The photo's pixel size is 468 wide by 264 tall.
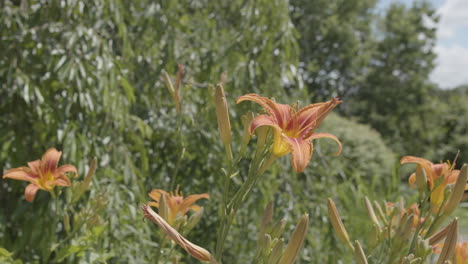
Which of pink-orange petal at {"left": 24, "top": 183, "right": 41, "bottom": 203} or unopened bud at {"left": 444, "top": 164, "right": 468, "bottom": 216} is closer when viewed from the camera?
unopened bud at {"left": 444, "top": 164, "right": 468, "bottom": 216}

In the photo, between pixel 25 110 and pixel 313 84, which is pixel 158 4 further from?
pixel 313 84

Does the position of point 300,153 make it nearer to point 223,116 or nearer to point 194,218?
point 223,116

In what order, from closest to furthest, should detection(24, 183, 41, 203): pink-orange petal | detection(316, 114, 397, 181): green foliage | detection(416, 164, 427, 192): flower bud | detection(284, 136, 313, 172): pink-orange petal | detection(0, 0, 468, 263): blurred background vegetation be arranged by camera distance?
1. detection(284, 136, 313, 172): pink-orange petal
2. detection(416, 164, 427, 192): flower bud
3. detection(24, 183, 41, 203): pink-orange petal
4. detection(0, 0, 468, 263): blurred background vegetation
5. detection(316, 114, 397, 181): green foliage

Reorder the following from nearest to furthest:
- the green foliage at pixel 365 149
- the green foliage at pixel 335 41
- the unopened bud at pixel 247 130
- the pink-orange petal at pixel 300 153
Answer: the pink-orange petal at pixel 300 153 < the unopened bud at pixel 247 130 < the green foliage at pixel 365 149 < the green foliage at pixel 335 41

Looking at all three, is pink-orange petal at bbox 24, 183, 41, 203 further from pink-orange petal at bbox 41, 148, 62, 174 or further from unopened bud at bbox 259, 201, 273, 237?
unopened bud at bbox 259, 201, 273, 237

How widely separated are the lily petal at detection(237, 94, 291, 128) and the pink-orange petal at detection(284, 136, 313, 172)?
5 cm

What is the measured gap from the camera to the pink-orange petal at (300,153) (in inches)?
24.7

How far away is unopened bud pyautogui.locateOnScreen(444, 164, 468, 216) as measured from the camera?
2.64 feet

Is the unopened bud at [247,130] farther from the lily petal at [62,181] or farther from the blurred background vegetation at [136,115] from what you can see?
the lily petal at [62,181]

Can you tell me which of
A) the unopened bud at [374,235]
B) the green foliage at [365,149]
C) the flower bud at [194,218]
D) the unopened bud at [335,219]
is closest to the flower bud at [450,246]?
the unopened bud at [335,219]

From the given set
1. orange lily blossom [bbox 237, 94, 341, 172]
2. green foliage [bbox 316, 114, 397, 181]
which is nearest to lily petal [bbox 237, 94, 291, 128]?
orange lily blossom [bbox 237, 94, 341, 172]

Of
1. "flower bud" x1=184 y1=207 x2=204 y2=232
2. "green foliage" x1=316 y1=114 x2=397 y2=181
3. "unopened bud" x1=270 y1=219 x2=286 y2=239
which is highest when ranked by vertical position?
"unopened bud" x1=270 y1=219 x2=286 y2=239

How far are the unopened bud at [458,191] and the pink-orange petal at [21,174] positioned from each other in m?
1.08

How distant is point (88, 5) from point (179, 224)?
49.3 inches
